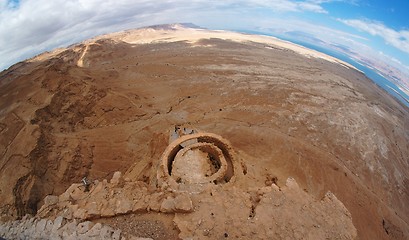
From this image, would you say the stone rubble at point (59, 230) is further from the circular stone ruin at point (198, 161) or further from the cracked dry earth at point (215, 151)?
the circular stone ruin at point (198, 161)

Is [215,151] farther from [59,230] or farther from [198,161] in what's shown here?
[59,230]

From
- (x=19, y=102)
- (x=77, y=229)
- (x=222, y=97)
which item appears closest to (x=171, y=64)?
(x=222, y=97)

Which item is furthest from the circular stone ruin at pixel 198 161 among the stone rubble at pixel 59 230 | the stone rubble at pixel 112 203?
the stone rubble at pixel 59 230

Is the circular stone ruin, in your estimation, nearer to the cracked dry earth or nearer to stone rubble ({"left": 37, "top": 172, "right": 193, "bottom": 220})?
the cracked dry earth

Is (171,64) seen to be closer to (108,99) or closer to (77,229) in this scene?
(108,99)

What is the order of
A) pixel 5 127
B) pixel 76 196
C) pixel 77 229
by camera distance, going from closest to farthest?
pixel 77 229 → pixel 76 196 → pixel 5 127

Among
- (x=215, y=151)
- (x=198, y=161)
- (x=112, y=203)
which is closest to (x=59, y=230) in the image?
(x=112, y=203)

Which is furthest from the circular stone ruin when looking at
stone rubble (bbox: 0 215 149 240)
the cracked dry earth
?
stone rubble (bbox: 0 215 149 240)

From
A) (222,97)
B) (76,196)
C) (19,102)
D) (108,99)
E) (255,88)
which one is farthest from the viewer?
(255,88)
